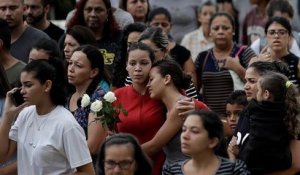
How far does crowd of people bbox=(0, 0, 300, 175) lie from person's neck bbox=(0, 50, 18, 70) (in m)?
0.02

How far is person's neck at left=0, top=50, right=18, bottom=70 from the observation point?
450 inches

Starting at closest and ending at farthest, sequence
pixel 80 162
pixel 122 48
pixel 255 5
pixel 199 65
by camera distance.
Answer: pixel 80 162 → pixel 122 48 → pixel 199 65 → pixel 255 5

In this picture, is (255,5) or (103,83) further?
(255,5)

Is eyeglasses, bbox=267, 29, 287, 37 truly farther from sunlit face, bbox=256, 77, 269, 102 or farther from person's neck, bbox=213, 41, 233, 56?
sunlit face, bbox=256, 77, 269, 102

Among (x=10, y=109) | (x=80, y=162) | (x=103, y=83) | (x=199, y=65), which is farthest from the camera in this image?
(x=199, y=65)

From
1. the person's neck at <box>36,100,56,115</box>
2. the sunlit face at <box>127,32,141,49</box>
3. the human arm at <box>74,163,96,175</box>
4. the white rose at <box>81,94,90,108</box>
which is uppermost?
the sunlit face at <box>127,32,141,49</box>

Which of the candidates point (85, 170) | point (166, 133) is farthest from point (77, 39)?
point (85, 170)

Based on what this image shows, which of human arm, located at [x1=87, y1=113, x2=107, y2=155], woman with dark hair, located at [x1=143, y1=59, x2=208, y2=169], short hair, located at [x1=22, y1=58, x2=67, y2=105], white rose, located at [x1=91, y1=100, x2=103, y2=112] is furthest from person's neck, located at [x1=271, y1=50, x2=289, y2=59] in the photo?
short hair, located at [x1=22, y1=58, x2=67, y2=105]

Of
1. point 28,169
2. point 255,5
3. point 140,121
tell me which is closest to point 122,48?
point 140,121

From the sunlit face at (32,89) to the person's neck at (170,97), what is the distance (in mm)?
1080

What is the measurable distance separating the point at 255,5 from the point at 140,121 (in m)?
6.52

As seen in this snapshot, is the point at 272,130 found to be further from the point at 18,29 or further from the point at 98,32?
the point at 18,29

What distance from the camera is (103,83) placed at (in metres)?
10.7

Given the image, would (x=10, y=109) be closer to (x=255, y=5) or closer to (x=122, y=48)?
(x=122, y=48)
